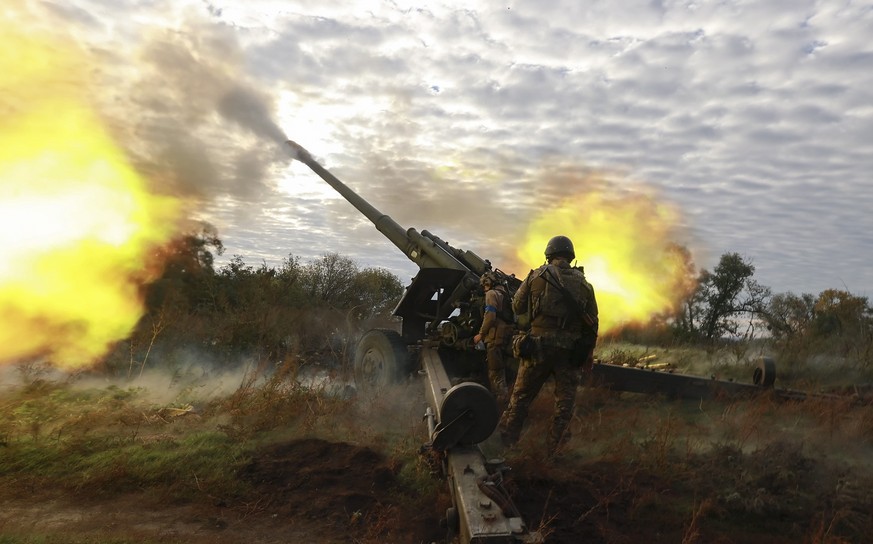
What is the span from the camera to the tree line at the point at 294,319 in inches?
379

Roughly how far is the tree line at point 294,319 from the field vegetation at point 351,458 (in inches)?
4.2

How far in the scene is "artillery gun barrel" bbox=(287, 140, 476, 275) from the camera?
8.50 meters

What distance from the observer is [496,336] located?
6.72m

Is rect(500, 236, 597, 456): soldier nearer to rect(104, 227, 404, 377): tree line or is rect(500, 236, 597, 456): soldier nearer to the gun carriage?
the gun carriage

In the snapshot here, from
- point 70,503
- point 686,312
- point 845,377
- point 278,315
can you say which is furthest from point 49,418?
point 686,312

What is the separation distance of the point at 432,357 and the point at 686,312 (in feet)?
33.5

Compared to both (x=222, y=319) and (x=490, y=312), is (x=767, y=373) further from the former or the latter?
(x=222, y=319)

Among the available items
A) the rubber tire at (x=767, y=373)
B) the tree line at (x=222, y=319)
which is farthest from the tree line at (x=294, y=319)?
the rubber tire at (x=767, y=373)

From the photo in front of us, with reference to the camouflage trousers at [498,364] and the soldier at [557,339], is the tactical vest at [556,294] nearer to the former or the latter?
the soldier at [557,339]

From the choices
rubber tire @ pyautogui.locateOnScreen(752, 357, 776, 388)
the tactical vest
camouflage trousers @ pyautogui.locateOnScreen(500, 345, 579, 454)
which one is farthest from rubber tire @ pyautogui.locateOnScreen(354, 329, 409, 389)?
rubber tire @ pyautogui.locateOnScreen(752, 357, 776, 388)

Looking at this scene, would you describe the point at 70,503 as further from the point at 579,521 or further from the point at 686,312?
the point at 686,312

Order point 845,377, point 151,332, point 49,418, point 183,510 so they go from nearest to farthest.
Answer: point 183,510 → point 49,418 → point 845,377 → point 151,332

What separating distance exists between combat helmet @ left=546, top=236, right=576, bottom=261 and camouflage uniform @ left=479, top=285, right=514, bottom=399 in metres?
1.17

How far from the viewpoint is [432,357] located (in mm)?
7082
